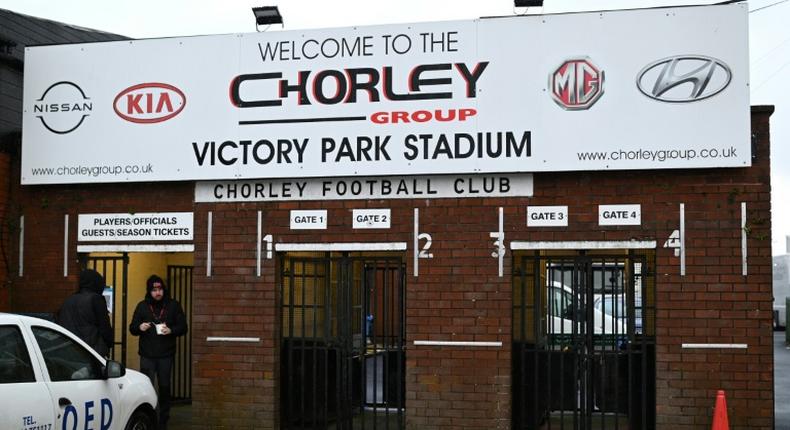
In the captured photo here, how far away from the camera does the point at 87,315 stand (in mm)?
10867

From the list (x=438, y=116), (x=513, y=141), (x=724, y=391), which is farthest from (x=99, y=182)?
(x=724, y=391)

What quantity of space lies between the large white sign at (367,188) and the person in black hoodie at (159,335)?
4.12ft

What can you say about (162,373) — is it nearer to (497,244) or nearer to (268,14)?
(497,244)

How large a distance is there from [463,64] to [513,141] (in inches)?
40.0

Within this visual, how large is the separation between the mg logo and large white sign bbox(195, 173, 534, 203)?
903mm

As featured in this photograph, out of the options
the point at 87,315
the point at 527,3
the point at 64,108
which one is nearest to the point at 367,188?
the point at 527,3

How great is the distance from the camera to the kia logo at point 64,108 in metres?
11.9

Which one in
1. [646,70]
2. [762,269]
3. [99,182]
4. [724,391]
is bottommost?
[724,391]

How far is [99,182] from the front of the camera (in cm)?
1180

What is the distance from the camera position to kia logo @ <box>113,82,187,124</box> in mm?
11641

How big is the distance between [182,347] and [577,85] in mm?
6717

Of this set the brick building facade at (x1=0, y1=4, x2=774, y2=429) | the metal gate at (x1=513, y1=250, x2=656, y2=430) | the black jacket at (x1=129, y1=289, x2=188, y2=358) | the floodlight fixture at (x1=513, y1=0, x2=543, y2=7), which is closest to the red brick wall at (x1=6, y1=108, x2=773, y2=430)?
the brick building facade at (x1=0, y1=4, x2=774, y2=429)

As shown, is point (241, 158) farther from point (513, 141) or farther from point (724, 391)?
point (724, 391)

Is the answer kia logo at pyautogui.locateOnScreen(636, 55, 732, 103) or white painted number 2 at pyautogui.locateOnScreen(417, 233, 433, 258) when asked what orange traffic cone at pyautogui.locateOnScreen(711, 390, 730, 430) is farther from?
Result: white painted number 2 at pyautogui.locateOnScreen(417, 233, 433, 258)
